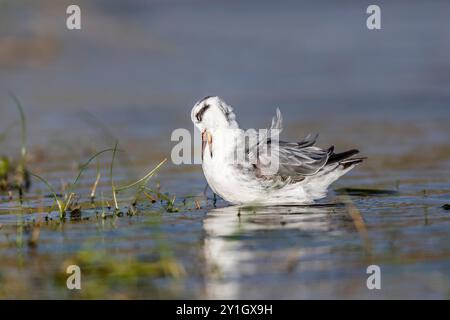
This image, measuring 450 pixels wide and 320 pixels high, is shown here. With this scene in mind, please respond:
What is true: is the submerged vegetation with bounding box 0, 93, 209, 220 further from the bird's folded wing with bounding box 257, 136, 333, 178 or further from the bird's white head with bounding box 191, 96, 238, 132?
the bird's folded wing with bounding box 257, 136, 333, 178

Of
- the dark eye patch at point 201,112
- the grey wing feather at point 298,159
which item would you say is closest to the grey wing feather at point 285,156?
the grey wing feather at point 298,159

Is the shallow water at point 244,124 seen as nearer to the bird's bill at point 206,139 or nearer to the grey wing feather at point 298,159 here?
the grey wing feather at point 298,159

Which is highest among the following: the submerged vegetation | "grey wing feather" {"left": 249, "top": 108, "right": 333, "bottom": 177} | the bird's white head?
the bird's white head

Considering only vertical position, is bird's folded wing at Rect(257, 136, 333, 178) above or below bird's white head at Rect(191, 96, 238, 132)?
below

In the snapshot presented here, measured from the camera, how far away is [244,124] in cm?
1527

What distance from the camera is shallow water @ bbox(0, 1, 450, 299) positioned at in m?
6.92

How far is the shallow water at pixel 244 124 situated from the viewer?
6922 mm

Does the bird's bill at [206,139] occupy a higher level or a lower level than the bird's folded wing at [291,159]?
higher

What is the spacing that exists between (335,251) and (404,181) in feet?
12.5

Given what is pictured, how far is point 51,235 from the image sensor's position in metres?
8.30

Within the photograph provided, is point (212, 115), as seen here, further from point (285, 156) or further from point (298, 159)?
point (298, 159)

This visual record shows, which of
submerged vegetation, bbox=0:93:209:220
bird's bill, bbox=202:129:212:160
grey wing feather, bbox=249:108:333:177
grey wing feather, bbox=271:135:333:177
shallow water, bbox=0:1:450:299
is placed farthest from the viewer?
bird's bill, bbox=202:129:212:160

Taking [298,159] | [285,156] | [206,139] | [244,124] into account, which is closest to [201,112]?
[206,139]

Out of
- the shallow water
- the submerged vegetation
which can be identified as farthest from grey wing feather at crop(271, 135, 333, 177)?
the submerged vegetation
